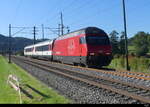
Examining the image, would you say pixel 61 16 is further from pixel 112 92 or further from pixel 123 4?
pixel 112 92

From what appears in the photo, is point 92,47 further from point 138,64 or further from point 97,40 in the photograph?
point 138,64

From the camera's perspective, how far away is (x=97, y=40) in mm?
22000

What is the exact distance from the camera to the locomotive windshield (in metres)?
21.5

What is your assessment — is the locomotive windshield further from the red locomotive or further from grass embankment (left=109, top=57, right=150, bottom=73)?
grass embankment (left=109, top=57, right=150, bottom=73)

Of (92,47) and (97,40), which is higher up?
(97,40)

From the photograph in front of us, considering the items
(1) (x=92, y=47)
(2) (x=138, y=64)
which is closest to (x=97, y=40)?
(1) (x=92, y=47)

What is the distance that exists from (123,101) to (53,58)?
27341 millimetres

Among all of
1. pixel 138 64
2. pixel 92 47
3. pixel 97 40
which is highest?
pixel 97 40

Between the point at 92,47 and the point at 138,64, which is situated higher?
the point at 92,47

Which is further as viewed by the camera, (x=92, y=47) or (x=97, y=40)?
(x=97, y=40)

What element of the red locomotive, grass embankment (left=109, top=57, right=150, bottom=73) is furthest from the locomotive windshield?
grass embankment (left=109, top=57, right=150, bottom=73)

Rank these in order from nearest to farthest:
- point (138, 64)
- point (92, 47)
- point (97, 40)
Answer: point (92, 47)
point (97, 40)
point (138, 64)

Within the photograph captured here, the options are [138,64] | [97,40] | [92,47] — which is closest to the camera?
[92,47]

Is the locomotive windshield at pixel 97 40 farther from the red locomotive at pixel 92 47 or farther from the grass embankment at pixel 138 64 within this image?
the grass embankment at pixel 138 64
